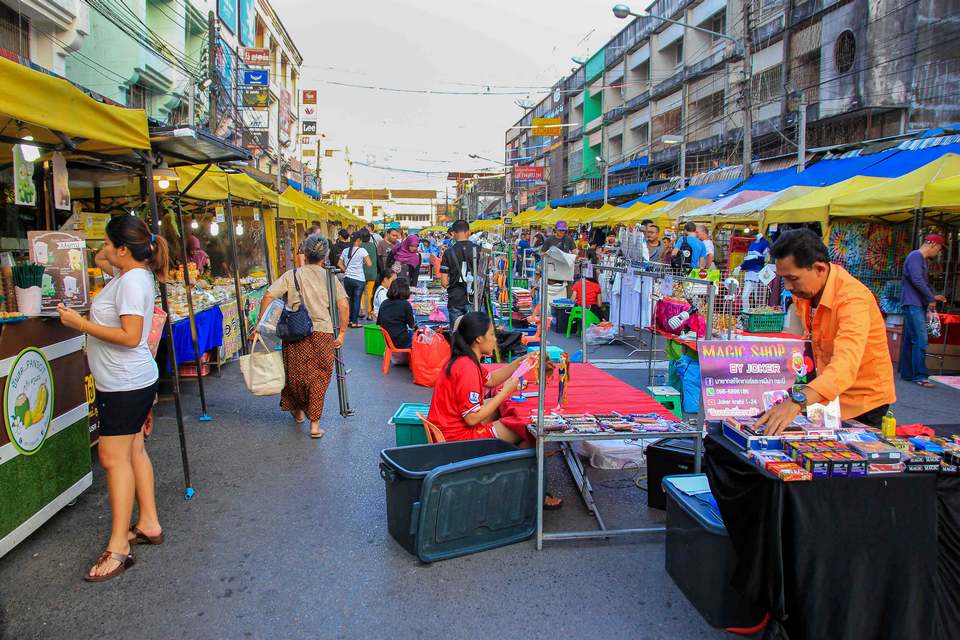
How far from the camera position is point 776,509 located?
2.61m

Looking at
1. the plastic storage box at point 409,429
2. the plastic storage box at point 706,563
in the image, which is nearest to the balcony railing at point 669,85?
the plastic storage box at point 409,429

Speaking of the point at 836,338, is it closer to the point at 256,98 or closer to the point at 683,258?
the point at 683,258

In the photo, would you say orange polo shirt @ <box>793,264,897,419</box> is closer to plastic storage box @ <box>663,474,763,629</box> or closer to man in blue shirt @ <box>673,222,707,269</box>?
plastic storage box @ <box>663,474,763,629</box>

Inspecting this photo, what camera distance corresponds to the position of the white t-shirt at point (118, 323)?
349cm

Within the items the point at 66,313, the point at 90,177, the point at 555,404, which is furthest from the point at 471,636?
the point at 90,177

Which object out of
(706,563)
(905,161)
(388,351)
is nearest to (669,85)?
(905,161)

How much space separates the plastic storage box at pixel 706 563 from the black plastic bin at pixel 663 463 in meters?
0.85

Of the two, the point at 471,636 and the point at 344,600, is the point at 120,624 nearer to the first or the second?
the point at 344,600

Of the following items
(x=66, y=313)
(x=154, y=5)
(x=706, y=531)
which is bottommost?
(x=706, y=531)

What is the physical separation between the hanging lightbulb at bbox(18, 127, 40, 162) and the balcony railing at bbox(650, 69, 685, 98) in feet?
110

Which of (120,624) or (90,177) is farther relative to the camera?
(90,177)

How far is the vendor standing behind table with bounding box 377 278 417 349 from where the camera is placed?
907 centimetres

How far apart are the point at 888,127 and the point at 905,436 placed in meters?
20.0

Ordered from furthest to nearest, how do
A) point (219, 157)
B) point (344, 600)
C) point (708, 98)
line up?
point (708, 98), point (219, 157), point (344, 600)
